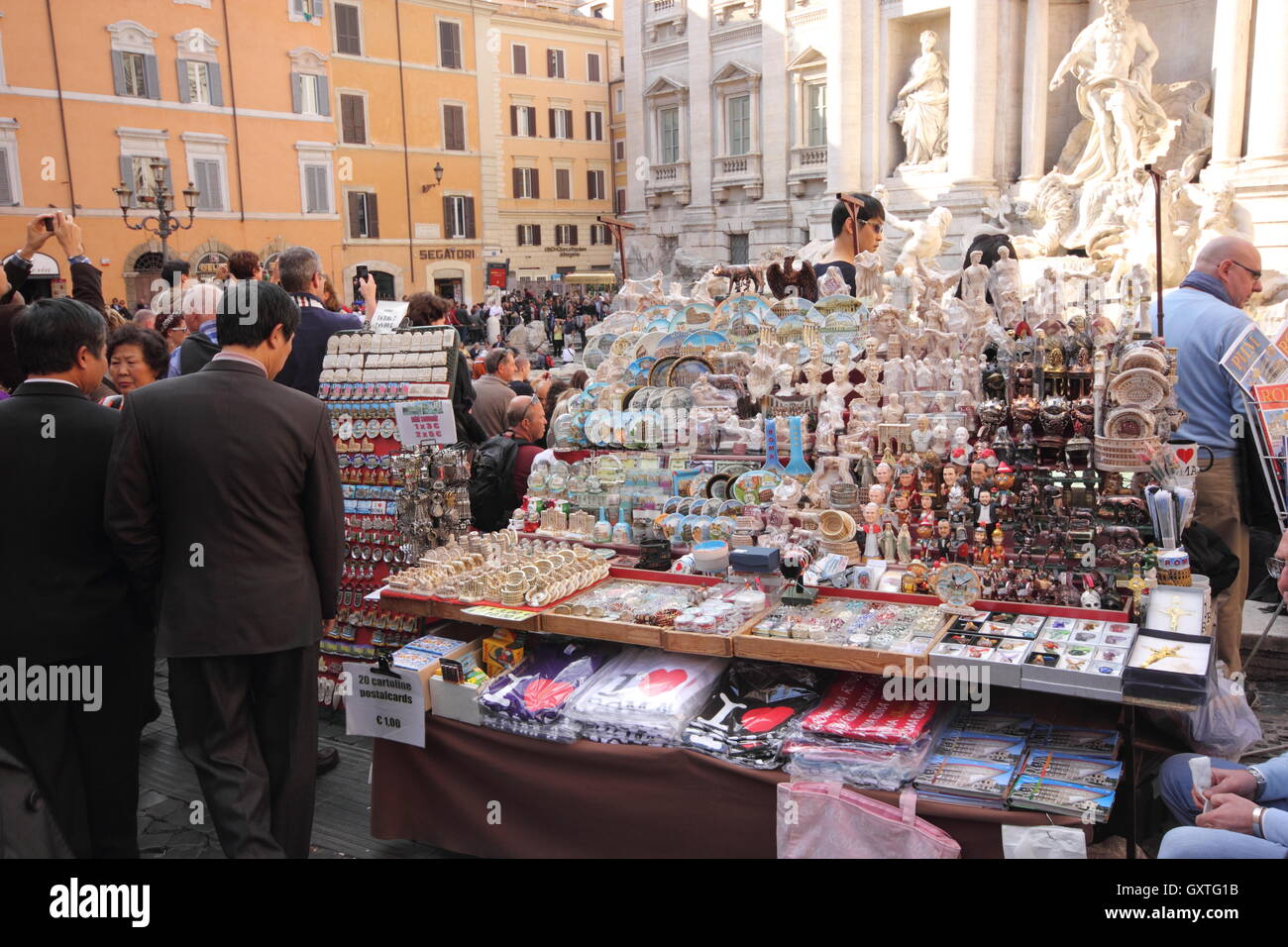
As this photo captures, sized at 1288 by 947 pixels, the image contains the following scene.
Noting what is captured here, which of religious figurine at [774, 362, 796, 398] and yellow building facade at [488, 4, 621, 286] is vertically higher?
yellow building facade at [488, 4, 621, 286]

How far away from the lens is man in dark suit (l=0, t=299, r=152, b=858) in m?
3.14

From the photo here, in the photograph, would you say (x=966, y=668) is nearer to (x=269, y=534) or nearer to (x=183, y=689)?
(x=269, y=534)

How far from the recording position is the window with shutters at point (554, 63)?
3444 cm

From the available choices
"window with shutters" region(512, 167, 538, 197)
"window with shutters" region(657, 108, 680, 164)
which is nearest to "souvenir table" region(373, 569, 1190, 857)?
"window with shutters" region(657, 108, 680, 164)

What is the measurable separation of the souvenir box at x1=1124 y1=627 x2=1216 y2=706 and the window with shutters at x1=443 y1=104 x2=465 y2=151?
30.8 metres

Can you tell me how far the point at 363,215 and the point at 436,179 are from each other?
9.15 ft

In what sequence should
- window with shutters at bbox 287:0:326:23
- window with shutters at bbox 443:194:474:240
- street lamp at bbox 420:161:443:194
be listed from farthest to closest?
window with shutters at bbox 443:194:474:240 → street lamp at bbox 420:161:443:194 → window with shutters at bbox 287:0:326:23

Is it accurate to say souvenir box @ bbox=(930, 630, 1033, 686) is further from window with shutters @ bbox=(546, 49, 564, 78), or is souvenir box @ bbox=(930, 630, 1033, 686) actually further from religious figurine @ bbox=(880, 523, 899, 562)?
window with shutters @ bbox=(546, 49, 564, 78)

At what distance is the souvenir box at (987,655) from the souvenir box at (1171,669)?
31 cm

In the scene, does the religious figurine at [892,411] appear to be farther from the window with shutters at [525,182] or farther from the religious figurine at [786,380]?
the window with shutters at [525,182]

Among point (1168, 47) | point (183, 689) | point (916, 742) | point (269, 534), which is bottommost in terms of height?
point (916, 742)

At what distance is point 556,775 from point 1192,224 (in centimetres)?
1261

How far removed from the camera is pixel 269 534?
3152 mm
